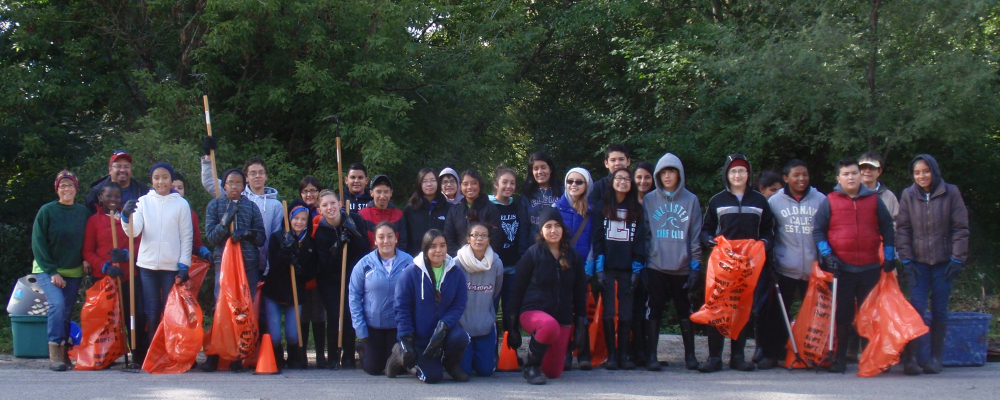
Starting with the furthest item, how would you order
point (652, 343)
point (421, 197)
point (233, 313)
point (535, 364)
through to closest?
point (421, 197)
point (652, 343)
point (233, 313)
point (535, 364)

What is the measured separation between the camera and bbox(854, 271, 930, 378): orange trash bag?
5801 millimetres

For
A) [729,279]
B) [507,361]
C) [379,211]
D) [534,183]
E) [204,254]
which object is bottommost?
[507,361]

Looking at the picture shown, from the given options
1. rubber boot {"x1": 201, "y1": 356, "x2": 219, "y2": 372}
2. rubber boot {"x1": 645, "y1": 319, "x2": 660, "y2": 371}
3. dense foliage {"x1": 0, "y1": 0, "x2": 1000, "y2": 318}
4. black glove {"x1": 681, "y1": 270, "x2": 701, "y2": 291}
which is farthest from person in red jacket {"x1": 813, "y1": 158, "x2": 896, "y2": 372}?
rubber boot {"x1": 201, "y1": 356, "x2": 219, "y2": 372}

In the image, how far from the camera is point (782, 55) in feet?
33.4

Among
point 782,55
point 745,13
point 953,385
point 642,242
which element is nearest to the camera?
point 953,385

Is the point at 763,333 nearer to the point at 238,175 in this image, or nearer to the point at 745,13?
the point at 238,175

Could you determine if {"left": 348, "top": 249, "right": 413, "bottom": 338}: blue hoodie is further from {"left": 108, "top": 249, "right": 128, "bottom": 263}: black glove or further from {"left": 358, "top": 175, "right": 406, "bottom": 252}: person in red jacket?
{"left": 108, "top": 249, "right": 128, "bottom": 263}: black glove

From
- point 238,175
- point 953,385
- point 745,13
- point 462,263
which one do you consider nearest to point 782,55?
point 745,13

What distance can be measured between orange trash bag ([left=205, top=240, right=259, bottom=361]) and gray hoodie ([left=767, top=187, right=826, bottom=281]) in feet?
14.3

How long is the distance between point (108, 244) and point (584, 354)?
4.10 meters

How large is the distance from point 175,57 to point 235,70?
2.77ft

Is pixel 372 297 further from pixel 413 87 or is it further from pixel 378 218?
pixel 413 87

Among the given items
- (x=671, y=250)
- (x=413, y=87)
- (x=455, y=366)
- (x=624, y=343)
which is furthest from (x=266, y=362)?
(x=413, y=87)

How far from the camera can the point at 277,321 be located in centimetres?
631
